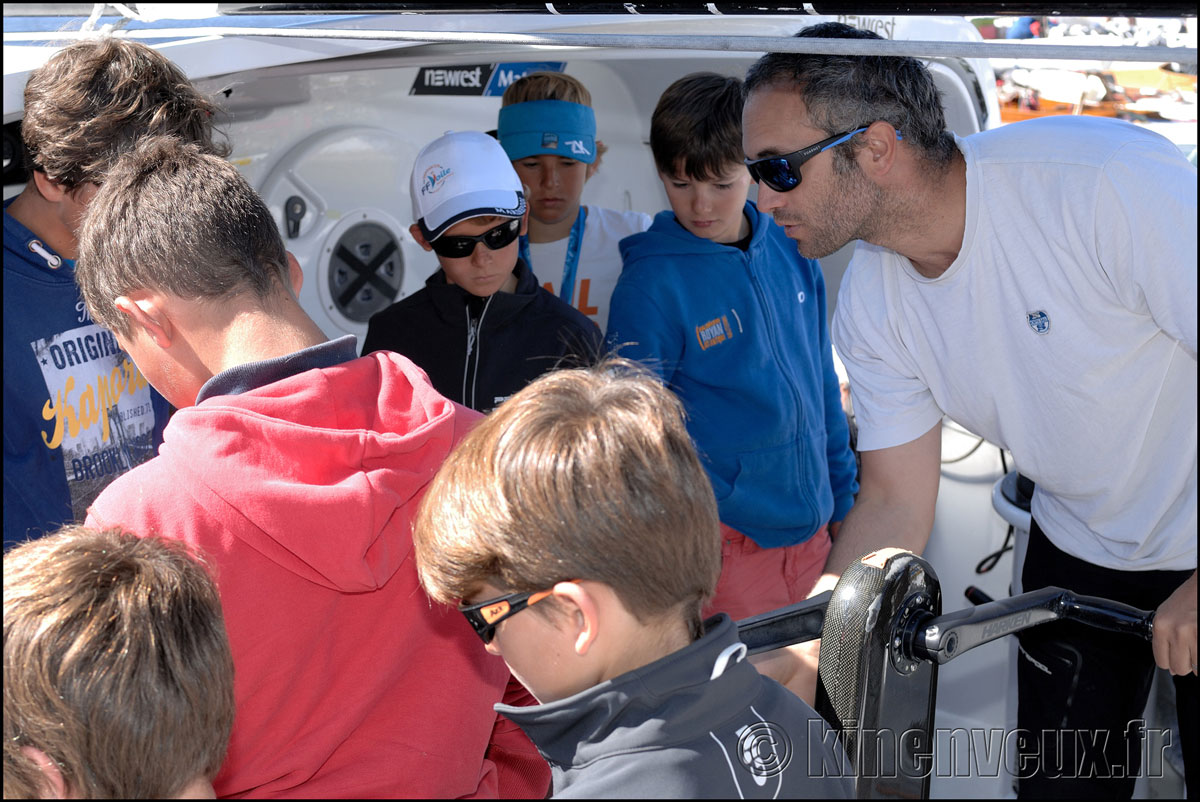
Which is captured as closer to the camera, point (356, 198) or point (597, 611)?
point (597, 611)

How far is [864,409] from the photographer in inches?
94.0

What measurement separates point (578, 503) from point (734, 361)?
1.98m

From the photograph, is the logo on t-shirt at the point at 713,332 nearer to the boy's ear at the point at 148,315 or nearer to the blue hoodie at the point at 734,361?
the blue hoodie at the point at 734,361

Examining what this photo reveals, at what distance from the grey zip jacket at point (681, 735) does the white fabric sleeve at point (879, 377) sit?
123 centimetres

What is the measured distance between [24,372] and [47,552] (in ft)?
3.39

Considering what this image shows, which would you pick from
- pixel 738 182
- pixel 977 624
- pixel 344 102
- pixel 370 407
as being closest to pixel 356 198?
pixel 344 102

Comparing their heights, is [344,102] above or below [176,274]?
above

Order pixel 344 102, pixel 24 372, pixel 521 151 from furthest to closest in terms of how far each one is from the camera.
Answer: pixel 344 102
pixel 521 151
pixel 24 372

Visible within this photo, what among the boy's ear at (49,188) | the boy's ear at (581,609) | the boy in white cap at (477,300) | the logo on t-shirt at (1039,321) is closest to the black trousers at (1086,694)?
the logo on t-shirt at (1039,321)

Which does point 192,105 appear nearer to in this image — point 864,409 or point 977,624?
point 864,409

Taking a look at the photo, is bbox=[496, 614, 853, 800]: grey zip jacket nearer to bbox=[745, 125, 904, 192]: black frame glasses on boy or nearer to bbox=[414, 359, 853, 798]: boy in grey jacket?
bbox=[414, 359, 853, 798]: boy in grey jacket

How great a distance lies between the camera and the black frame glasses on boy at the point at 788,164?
87.0 inches

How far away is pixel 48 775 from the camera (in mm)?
1075

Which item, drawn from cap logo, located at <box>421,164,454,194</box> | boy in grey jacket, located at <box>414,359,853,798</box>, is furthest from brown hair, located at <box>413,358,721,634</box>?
cap logo, located at <box>421,164,454,194</box>
